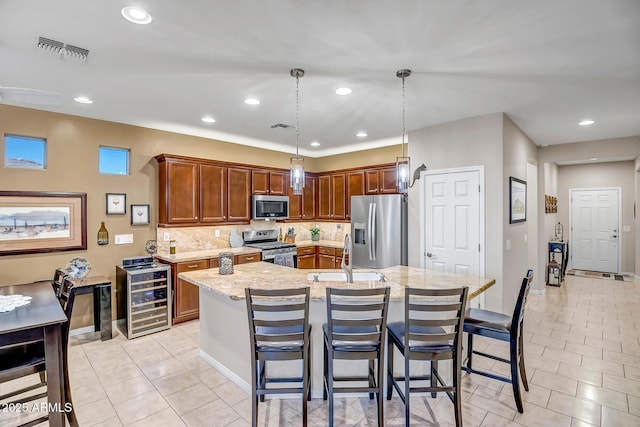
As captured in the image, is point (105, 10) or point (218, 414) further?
point (218, 414)

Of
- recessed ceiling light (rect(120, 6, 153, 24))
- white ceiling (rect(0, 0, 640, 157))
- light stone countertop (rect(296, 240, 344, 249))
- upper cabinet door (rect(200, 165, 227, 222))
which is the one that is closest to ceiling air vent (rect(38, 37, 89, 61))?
white ceiling (rect(0, 0, 640, 157))

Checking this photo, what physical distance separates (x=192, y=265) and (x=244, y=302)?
78.2 inches

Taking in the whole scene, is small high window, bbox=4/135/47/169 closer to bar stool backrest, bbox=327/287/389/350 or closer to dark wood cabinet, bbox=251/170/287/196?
dark wood cabinet, bbox=251/170/287/196

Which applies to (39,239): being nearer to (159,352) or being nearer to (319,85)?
(159,352)

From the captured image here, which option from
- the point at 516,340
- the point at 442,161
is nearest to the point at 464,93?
the point at 442,161

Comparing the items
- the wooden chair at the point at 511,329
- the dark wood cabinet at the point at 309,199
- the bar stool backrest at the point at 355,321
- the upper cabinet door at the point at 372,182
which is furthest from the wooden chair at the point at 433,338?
the dark wood cabinet at the point at 309,199

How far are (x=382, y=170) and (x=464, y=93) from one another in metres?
2.29

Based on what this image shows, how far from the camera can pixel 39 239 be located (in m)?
3.71

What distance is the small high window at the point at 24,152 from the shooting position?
11.7 feet

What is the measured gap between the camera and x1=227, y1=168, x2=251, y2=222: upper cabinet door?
5.19m

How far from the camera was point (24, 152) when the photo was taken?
3.67m

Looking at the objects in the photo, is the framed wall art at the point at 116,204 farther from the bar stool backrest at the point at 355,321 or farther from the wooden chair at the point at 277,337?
the bar stool backrest at the point at 355,321

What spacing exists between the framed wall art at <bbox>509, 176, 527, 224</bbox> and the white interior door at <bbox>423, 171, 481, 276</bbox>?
507mm

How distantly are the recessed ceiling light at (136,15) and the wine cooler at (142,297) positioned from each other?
297 centimetres
